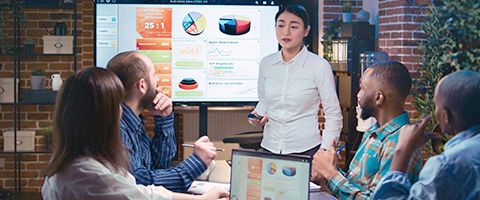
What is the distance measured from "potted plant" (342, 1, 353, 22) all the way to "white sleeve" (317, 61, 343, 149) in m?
2.22

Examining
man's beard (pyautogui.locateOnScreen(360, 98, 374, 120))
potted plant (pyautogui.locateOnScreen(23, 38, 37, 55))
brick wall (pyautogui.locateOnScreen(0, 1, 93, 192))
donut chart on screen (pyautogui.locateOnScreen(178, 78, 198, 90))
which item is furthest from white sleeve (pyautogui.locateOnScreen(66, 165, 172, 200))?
brick wall (pyautogui.locateOnScreen(0, 1, 93, 192))

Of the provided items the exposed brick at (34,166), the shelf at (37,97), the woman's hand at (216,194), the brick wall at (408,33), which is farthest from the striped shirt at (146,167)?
the exposed brick at (34,166)

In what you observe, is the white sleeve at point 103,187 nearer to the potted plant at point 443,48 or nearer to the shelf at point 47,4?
the potted plant at point 443,48

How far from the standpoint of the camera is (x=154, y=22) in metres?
5.66

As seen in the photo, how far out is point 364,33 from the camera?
6227 millimetres

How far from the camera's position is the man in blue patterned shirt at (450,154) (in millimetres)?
2283

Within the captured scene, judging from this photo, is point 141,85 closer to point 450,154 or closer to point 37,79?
point 450,154

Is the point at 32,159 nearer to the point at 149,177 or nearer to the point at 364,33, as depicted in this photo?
the point at 364,33

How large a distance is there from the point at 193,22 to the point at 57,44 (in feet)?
6.10

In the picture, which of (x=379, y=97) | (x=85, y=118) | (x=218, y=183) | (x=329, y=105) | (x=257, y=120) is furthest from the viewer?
(x=257, y=120)

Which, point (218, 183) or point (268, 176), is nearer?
point (268, 176)

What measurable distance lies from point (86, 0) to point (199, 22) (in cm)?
192

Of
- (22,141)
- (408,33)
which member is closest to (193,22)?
(408,33)

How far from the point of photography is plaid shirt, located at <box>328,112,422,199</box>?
277 cm
